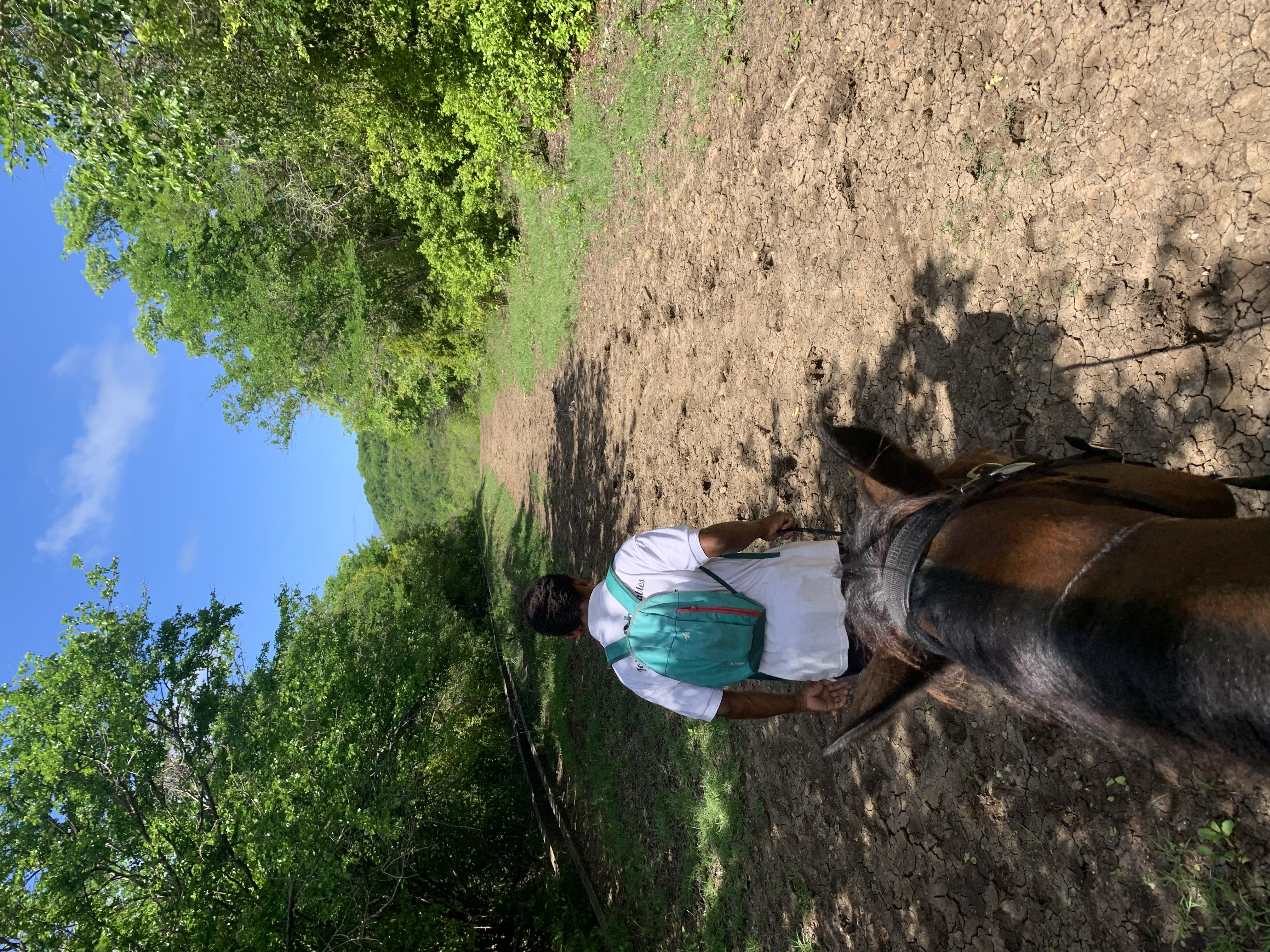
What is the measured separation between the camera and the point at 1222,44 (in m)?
2.90

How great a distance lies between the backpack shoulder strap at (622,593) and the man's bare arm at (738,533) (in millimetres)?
421

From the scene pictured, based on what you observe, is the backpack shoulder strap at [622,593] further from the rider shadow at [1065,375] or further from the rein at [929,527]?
the rider shadow at [1065,375]

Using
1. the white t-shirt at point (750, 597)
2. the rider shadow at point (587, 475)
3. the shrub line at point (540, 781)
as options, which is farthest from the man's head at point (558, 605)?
the shrub line at point (540, 781)

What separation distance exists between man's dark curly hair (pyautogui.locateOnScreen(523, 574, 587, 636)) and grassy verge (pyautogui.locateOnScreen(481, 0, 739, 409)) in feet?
16.8

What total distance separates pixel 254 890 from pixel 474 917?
9.13ft

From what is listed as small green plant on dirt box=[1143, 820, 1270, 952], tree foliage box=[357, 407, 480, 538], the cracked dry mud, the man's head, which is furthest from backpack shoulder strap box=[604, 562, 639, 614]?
tree foliage box=[357, 407, 480, 538]

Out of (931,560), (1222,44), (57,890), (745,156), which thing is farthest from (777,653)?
(57,890)

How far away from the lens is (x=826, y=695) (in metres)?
3.27

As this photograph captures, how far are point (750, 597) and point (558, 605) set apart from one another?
1129 millimetres

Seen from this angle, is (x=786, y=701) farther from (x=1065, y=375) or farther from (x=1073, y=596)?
(x=1073, y=596)

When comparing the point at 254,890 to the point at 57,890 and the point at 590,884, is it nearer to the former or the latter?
the point at 57,890

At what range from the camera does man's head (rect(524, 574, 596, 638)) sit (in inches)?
148

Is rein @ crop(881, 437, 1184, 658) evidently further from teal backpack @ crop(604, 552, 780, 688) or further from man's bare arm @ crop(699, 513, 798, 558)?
man's bare arm @ crop(699, 513, 798, 558)

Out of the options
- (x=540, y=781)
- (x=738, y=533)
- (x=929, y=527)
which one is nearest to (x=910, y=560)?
(x=929, y=527)
